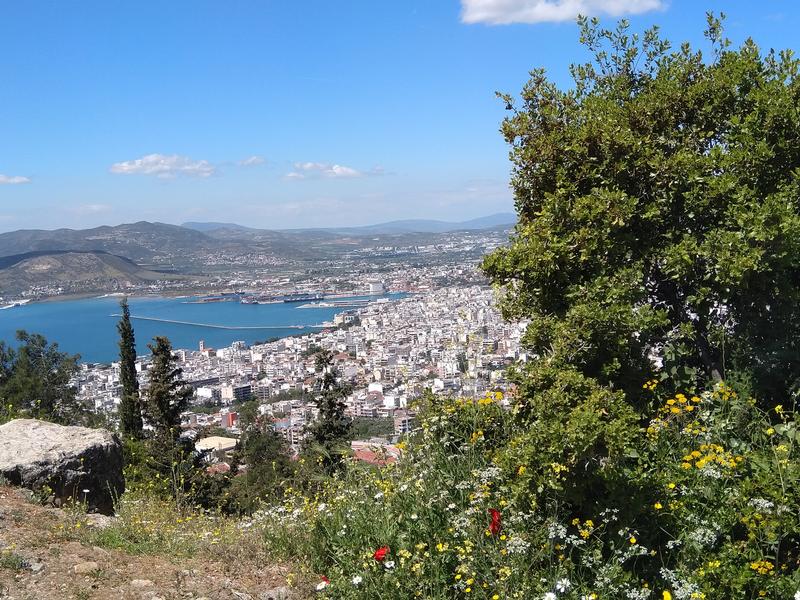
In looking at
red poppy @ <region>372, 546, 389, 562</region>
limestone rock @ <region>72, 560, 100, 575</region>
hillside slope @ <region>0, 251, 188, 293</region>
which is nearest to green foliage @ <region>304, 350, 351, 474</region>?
limestone rock @ <region>72, 560, 100, 575</region>

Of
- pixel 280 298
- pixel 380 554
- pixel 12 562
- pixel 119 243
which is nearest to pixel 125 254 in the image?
pixel 119 243

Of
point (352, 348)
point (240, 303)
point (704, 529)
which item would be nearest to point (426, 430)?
point (704, 529)

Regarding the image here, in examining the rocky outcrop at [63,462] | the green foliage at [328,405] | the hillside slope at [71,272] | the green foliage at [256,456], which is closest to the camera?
the rocky outcrop at [63,462]

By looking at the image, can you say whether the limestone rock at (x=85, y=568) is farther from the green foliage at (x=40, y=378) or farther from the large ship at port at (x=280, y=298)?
the large ship at port at (x=280, y=298)

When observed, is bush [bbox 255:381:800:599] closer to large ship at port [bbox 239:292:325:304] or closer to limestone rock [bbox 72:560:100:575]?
limestone rock [bbox 72:560:100:575]

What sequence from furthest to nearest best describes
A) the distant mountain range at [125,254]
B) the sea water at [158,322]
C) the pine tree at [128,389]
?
1. the distant mountain range at [125,254]
2. the sea water at [158,322]
3. the pine tree at [128,389]

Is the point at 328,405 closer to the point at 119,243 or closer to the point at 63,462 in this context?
Answer: the point at 63,462

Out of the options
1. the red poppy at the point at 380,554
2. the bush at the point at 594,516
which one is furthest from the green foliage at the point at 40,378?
the red poppy at the point at 380,554
